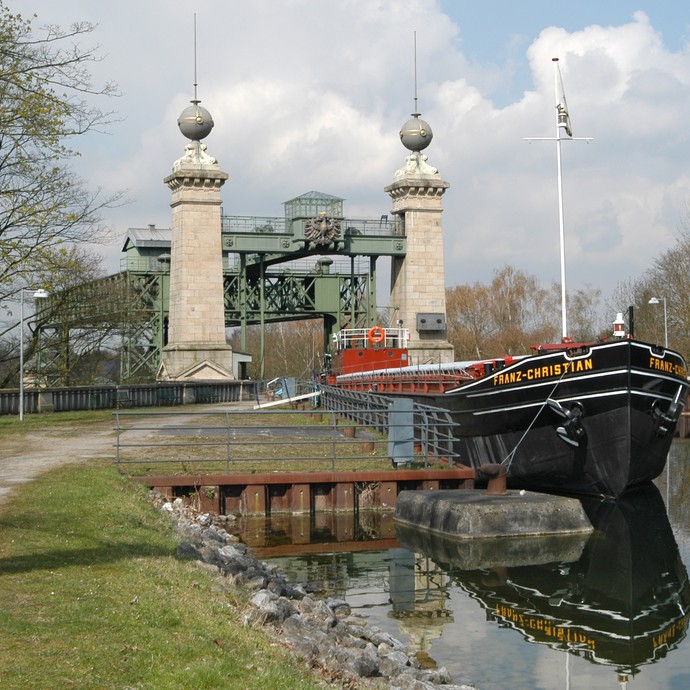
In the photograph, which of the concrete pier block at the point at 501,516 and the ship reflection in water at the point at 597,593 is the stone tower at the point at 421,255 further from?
the concrete pier block at the point at 501,516

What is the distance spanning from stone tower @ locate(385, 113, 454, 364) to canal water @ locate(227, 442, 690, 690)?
33939mm

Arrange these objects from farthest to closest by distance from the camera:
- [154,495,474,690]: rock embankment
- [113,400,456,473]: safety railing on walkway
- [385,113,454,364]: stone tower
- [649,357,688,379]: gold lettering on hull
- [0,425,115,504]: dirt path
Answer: [385,113,454,364]: stone tower < [649,357,688,379]: gold lettering on hull < [113,400,456,473]: safety railing on walkway < [0,425,115,504]: dirt path < [154,495,474,690]: rock embankment

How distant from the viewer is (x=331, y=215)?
55656mm

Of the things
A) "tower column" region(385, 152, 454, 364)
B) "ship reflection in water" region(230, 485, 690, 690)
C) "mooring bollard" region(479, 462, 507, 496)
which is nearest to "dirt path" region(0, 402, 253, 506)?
"ship reflection in water" region(230, 485, 690, 690)

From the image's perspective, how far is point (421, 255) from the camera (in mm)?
57031

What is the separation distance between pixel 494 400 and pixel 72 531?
44.0 ft

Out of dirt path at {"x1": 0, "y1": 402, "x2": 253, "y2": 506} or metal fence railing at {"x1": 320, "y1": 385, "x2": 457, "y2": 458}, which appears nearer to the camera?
dirt path at {"x1": 0, "y1": 402, "x2": 253, "y2": 506}

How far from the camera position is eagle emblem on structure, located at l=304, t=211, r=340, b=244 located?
54.2 m

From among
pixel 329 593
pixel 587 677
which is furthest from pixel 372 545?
pixel 587 677

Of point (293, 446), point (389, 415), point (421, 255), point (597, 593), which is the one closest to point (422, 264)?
point (421, 255)

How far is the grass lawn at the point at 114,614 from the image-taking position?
769 cm

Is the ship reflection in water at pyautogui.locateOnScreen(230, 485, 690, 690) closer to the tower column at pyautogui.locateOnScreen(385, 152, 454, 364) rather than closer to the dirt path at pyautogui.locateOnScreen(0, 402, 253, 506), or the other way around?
the dirt path at pyautogui.locateOnScreen(0, 402, 253, 506)

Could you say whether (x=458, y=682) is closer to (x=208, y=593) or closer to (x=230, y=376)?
(x=208, y=593)

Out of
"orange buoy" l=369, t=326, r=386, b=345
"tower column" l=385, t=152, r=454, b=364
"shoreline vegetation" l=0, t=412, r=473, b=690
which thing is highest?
"tower column" l=385, t=152, r=454, b=364
